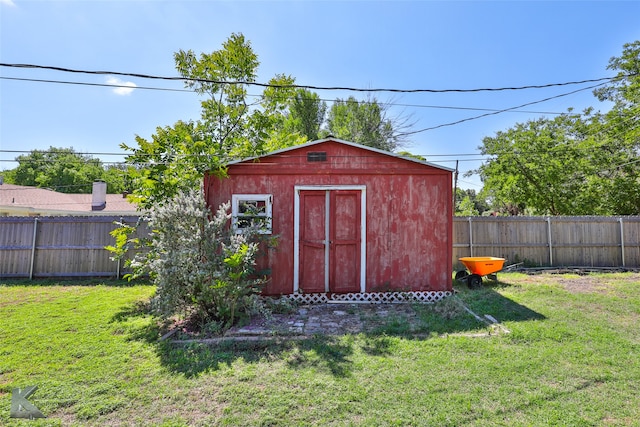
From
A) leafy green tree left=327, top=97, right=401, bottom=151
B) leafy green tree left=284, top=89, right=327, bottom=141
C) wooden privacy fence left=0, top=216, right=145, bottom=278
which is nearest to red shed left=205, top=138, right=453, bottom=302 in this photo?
wooden privacy fence left=0, top=216, right=145, bottom=278

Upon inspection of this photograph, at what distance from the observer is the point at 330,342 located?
4.34 meters

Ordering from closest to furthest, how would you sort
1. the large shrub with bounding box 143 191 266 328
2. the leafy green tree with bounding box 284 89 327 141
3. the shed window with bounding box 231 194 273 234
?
the large shrub with bounding box 143 191 266 328, the shed window with bounding box 231 194 273 234, the leafy green tree with bounding box 284 89 327 141

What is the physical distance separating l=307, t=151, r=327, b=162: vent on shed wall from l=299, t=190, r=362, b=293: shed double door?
0.65 m

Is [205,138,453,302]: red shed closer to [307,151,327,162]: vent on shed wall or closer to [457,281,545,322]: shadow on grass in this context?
[307,151,327,162]: vent on shed wall

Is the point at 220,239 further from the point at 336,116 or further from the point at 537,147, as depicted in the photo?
the point at 537,147

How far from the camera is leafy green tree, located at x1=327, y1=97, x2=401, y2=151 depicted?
1783 centimetres

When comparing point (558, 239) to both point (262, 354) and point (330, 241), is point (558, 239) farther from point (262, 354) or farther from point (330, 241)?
point (262, 354)

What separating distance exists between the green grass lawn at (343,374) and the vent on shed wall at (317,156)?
11.6 feet

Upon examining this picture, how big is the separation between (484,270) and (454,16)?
20.1 ft

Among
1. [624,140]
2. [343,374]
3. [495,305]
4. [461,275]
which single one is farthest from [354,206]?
[624,140]

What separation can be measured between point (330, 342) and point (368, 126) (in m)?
15.8

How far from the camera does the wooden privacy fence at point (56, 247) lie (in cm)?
896

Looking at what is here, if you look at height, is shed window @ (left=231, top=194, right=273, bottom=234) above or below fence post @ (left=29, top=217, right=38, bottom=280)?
above

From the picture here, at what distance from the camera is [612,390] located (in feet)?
10.1
